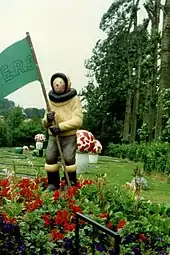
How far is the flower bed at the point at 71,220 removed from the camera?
4759 mm

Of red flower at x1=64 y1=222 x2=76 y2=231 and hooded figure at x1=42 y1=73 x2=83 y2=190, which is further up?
hooded figure at x1=42 y1=73 x2=83 y2=190

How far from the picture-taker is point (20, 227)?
500cm

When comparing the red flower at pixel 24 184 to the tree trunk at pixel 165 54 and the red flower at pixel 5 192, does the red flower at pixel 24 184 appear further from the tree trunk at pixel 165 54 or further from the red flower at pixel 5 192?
the tree trunk at pixel 165 54

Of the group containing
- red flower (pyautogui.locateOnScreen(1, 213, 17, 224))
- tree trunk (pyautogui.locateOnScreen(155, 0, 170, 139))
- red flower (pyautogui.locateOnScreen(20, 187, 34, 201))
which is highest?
tree trunk (pyautogui.locateOnScreen(155, 0, 170, 139))

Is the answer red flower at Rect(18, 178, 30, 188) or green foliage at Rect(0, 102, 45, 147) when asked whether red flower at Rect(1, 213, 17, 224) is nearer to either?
red flower at Rect(18, 178, 30, 188)

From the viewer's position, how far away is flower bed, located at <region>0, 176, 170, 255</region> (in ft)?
15.6

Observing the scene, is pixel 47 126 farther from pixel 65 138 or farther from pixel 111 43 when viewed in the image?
pixel 111 43

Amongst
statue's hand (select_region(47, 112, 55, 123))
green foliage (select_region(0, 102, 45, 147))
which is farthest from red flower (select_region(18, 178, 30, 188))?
green foliage (select_region(0, 102, 45, 147))

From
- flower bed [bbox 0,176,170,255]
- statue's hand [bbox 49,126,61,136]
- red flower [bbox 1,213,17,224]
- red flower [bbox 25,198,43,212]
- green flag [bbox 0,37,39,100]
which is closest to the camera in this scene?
flower bed [bbox 0,176,170,255]

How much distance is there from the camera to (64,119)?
7.20m

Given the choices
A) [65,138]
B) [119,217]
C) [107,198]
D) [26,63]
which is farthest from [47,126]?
[119,217]

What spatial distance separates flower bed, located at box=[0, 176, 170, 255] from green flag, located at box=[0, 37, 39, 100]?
Answer: 1220 millimetres

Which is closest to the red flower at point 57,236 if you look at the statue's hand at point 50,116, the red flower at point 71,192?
the red flower at point 71,192

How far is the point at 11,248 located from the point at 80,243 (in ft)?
2.04
